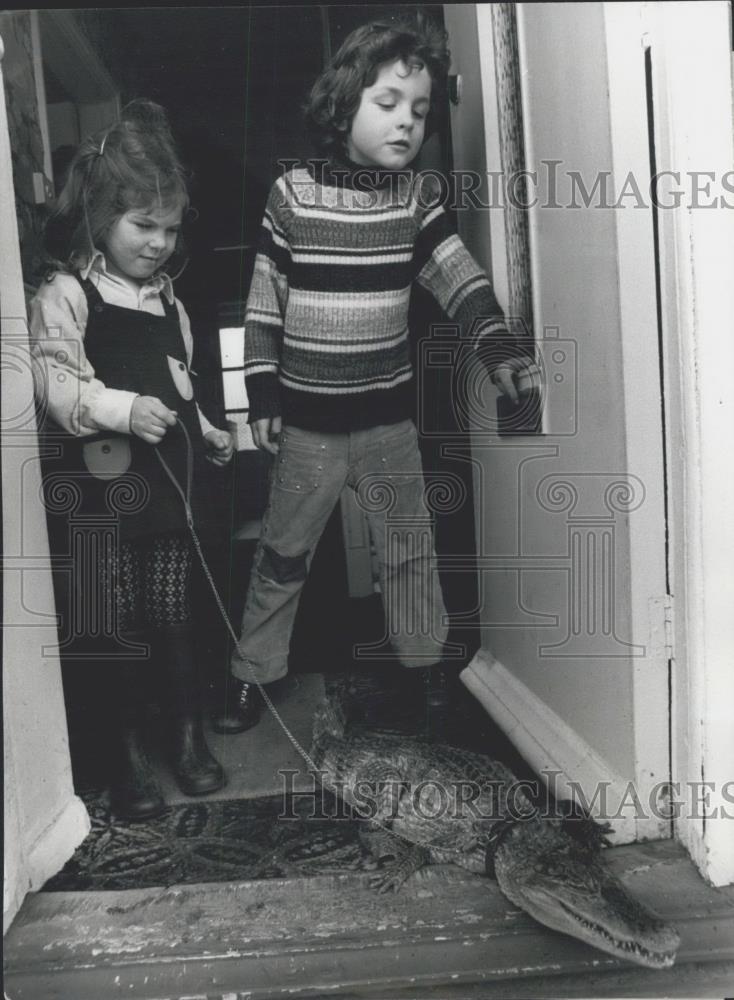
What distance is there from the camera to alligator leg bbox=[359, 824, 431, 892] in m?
1.61

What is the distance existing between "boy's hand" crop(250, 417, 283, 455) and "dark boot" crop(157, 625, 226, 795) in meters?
0.40

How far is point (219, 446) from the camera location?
162 centimetres

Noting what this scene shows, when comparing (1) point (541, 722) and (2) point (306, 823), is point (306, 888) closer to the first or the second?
(2) point (306, 823)

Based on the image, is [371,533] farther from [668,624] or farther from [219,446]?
[668,624]

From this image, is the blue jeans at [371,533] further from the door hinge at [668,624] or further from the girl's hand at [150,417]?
the door hinge at [668,624]

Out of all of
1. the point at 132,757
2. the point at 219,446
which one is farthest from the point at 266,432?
the point at 132,757

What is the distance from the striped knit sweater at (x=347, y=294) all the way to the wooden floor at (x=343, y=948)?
90cm

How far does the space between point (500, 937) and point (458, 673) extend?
1.59 feet

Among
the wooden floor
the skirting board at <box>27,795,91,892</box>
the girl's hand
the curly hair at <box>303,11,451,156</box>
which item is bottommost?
the wooden floor

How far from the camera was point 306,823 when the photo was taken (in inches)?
68.9

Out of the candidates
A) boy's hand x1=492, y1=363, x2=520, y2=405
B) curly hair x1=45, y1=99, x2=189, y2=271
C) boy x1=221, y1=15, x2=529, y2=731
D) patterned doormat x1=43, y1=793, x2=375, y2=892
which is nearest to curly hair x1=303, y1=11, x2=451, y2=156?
boy x1=221, y1=15, x2=529, y2=731

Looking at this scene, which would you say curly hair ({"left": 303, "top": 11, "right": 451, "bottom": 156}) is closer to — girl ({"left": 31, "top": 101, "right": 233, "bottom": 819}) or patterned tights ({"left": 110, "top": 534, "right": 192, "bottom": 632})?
girl ({"left": 31, "top": 101, "right": 233, "bottom": 819})

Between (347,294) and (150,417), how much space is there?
1.43 feet

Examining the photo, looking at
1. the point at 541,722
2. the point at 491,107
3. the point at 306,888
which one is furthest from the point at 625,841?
the point at 491,107
